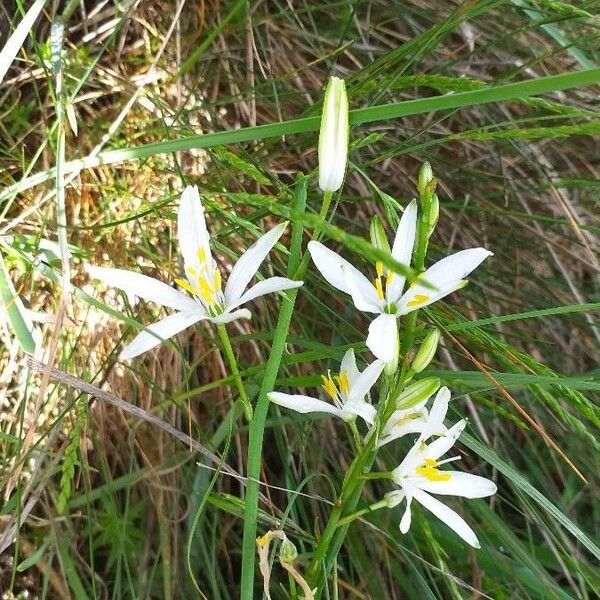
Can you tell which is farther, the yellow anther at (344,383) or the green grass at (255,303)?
the green grass at (255,303)

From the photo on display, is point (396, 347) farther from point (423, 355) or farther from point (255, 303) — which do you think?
point (255, 303)

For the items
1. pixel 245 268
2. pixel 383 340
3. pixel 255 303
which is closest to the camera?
pixel 383 340

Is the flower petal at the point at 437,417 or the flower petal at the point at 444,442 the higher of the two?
the flower petal at the point at 437,417

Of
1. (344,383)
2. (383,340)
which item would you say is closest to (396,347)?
(383,340)

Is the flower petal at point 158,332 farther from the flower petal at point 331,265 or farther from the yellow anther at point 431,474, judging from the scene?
the yellow anther at point 431,474

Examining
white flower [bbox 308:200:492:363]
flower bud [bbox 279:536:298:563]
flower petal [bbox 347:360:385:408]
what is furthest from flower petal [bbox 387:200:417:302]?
flower bud [bbox 279:536:298:563]

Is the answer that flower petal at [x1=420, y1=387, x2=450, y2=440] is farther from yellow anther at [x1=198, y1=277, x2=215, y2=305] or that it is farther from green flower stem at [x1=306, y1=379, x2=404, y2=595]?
yellow anther at [x1=198, y1=277, x2=215, y2=305]

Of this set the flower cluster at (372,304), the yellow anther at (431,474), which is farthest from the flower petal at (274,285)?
the yellow anther at (431,474)

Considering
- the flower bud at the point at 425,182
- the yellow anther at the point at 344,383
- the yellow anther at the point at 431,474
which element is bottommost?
the yellow anther at the point at 431,474
